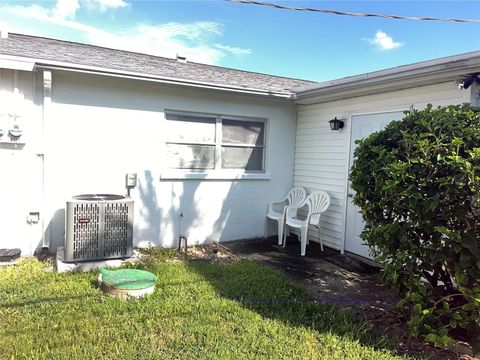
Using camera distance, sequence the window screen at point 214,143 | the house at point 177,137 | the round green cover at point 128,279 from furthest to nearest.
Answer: the window screen at point 214,143
the house at point 177,137
the round green cover at point 128,279

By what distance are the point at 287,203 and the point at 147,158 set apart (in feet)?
9.85

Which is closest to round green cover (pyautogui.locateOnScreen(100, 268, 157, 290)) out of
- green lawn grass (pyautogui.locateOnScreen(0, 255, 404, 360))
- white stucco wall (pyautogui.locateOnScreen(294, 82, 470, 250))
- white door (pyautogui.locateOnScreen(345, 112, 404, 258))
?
green lawn grass (pyautogui.locateOnScreen(0, 255, 404, 360))

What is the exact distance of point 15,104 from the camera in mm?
4812

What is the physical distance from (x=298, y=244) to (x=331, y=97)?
2.78 metres

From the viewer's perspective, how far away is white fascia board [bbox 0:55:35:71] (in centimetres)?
446

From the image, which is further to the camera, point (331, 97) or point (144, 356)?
point (331, 97)

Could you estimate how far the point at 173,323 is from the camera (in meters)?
Result: 3.15

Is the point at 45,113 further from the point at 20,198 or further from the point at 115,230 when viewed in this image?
the point at 115,230

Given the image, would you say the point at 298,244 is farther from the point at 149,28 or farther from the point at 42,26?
the point at 42,26

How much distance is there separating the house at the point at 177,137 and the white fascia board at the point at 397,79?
2 centimetres

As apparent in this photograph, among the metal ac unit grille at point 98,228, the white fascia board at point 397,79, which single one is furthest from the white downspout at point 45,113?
the white fascia board at point 397,79

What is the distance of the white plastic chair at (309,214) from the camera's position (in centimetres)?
594

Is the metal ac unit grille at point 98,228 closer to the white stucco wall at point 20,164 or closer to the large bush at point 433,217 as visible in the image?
the white stucco wall at point 20,164

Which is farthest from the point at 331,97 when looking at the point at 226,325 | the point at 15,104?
the point at 15,104
